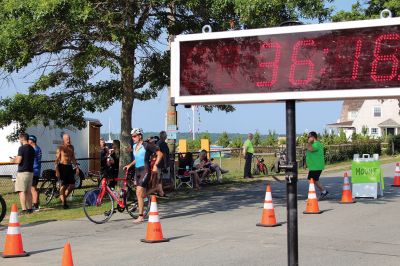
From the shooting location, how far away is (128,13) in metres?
14.7

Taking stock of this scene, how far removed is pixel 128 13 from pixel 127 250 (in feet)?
22.4

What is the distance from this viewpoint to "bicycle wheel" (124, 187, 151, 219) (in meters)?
13.2

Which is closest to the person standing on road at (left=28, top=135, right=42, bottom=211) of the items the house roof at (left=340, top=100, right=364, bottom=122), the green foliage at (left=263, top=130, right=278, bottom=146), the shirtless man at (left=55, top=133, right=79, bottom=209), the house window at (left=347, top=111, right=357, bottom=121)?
the shirtless man at (left=55, top=133, right=79, bottom=209)

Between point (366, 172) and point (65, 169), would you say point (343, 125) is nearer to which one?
point (366, 172)

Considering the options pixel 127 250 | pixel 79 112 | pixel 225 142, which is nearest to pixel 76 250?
pixel 127 250

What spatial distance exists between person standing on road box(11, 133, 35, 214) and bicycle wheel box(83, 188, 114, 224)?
1995mm

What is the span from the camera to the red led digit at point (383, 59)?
16.4 ft

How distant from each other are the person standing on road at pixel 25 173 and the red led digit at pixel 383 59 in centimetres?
1044

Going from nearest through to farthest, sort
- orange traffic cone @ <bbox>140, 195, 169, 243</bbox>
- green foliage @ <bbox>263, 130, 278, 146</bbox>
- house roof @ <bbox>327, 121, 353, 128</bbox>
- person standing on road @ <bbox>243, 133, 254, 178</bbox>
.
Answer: orange traffic cone @ <bbox>140, 195, 169, 243</bbox>
person standing on road @ <bbox>243, 133, 254, 178</bbox>
green foliage @ <bbox>263, 130, 278, 146</bbox>
house roof @ <bbox>327, 121, 353, 128</bbox>

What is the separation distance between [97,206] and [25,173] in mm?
2272

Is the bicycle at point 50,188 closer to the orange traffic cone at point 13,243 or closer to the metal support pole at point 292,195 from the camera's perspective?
the orange traffic cone at point 13,243

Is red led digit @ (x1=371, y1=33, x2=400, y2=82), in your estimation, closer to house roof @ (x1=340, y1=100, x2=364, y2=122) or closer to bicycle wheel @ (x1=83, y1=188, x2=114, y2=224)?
bicycle wheel @ (x1=83, y1=188, x2=114, y2=224)

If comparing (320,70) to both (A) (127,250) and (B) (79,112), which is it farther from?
(B) (79,112)

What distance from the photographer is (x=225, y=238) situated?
1059 cm
